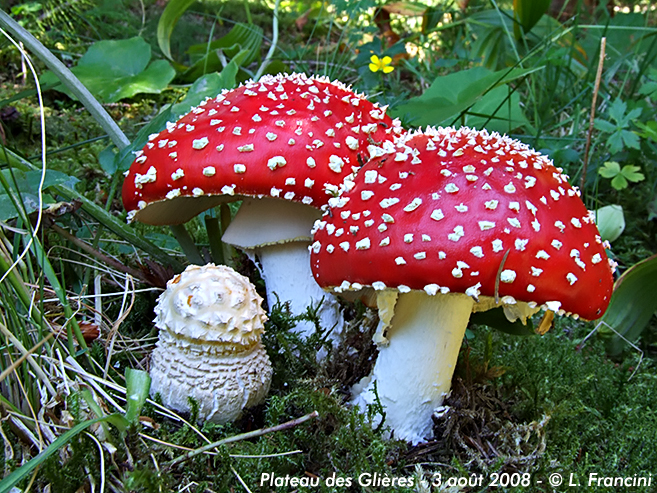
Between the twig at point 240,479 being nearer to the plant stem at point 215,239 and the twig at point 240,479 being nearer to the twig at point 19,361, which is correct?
the twig at point 19,361

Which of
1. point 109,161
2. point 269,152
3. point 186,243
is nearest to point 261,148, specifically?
point 269,152

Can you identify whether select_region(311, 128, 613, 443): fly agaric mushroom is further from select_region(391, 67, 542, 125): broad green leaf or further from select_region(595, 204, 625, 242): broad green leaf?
select_region(595, 204, 625, 242): broad green leaf

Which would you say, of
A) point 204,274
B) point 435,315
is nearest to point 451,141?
point 435,315

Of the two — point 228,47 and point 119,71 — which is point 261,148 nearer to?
point 119,71

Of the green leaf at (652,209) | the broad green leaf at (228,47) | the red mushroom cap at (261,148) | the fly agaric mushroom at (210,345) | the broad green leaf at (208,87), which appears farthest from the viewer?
the broad green leaf at (228,47)

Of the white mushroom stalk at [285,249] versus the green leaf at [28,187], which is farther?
the white mushroom stalk at [285,249]

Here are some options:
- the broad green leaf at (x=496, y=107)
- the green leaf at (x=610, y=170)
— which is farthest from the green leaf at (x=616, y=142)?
the broad green leaf at (x=496, y=107)
